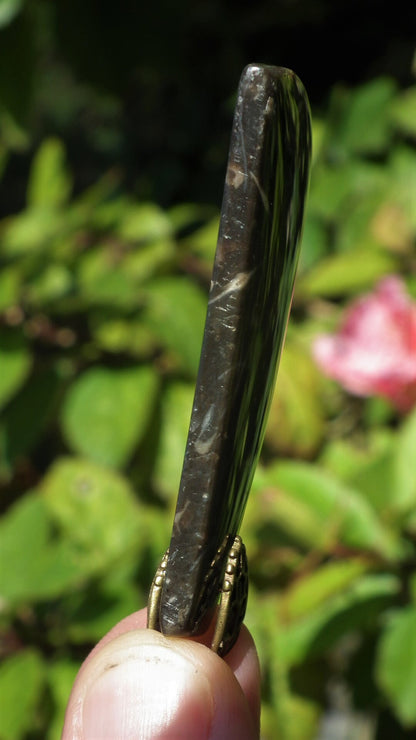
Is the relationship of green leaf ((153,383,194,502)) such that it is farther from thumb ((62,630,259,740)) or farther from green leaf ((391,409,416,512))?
thumb ((62,630,259,740))

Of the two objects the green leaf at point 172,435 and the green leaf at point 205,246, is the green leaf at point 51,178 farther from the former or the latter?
the green leaf at point 172,435

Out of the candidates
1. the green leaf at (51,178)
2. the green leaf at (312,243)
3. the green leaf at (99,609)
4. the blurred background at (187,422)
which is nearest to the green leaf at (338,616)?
the blurred background at (187,422)

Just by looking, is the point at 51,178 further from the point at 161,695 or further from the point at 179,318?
the point at 161,695

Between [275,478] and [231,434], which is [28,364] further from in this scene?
[231,434]

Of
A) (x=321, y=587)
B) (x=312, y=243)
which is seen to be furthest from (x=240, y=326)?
(x=312, y=243)

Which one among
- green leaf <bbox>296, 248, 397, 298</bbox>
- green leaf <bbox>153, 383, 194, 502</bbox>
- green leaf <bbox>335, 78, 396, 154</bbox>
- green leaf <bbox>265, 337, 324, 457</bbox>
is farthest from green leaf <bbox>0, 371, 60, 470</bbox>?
green leaf <bbox>335, 78, 396, 154</bbox>

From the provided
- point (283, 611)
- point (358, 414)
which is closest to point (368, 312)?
point (358, 414)

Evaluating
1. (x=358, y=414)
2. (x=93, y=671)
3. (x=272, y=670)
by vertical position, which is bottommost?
(x=272, y=670)
